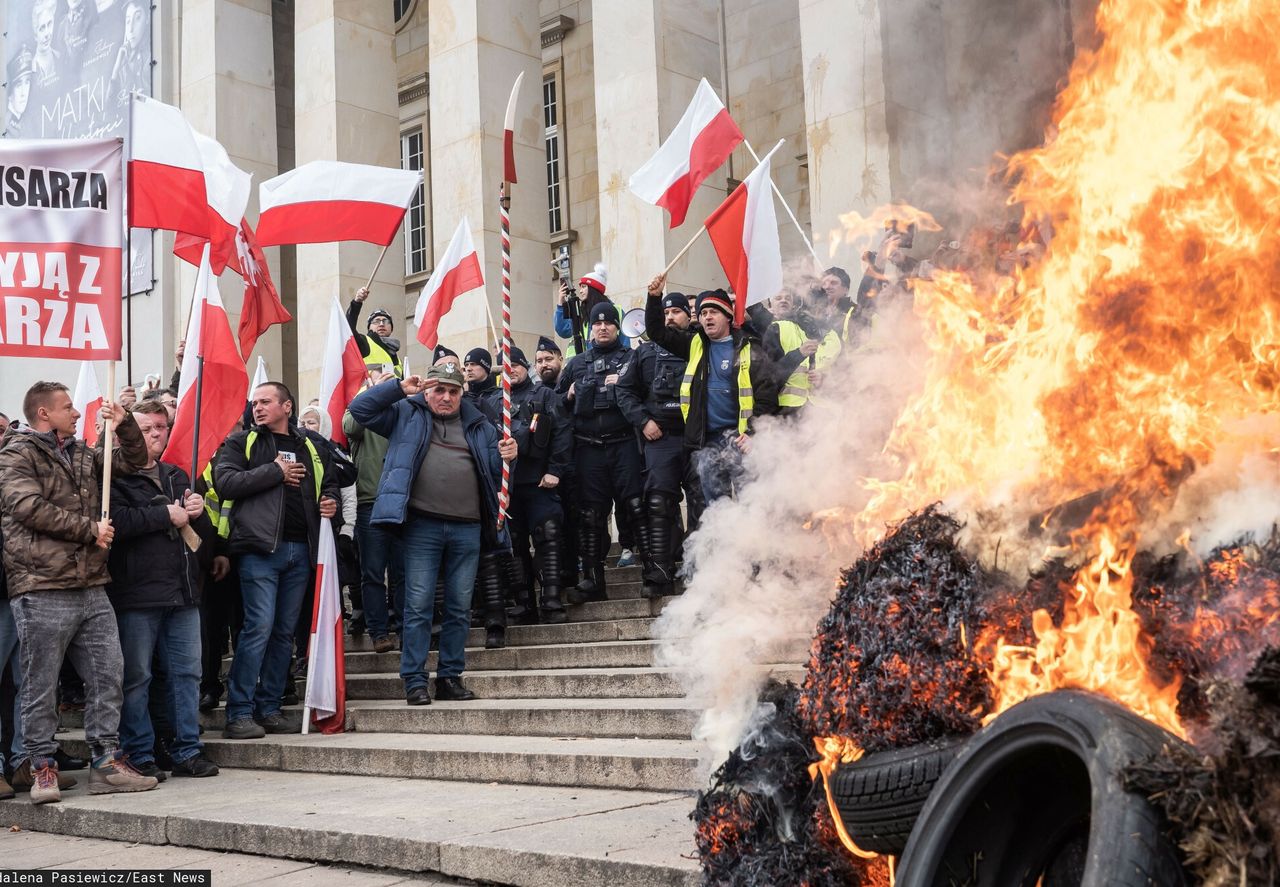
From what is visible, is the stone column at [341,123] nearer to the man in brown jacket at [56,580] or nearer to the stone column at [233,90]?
the stone column at [233,90]

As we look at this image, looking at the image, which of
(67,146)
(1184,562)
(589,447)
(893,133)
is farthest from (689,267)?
(1184,562)

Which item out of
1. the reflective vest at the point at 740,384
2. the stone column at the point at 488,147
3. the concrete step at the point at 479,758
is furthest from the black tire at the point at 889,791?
the stone column at the point at 488,147

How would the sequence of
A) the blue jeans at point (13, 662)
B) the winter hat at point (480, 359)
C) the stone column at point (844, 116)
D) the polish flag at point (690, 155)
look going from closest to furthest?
the blue jeans at point (13, 662), the polish flag at point (690, 155), the winter hat at point (480, 359), the stone column at point (844, 116)

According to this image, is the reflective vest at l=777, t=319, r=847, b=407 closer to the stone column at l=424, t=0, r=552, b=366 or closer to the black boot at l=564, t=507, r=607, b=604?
the black boot at l=564, t=507, r=607, b=604

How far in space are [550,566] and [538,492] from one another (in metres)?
0.58

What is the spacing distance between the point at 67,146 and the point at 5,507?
241 centimetres

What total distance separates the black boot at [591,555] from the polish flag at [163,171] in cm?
355

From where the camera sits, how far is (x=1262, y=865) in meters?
2.28

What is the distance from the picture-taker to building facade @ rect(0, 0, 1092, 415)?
12195 mm

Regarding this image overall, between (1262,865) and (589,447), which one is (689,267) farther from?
(1262,865)

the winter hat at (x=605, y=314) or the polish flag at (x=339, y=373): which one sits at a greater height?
the winter hat at (x=605, y=314)

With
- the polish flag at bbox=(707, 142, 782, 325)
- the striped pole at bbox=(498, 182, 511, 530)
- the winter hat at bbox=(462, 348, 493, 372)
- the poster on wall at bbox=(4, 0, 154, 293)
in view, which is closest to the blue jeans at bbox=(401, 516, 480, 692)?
the striped pole at bbox=(498, 182, 511, 530)

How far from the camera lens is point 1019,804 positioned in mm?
2896

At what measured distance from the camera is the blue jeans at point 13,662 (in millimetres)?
7695
